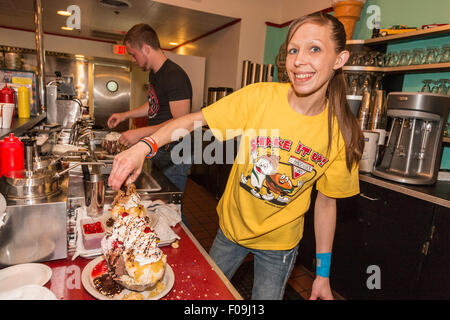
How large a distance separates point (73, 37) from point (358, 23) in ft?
23.6

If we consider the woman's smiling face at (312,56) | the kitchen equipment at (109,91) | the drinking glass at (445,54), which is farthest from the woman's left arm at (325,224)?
the kitchen equipment at (109,91)

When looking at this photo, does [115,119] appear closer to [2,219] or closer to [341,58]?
[2,219]

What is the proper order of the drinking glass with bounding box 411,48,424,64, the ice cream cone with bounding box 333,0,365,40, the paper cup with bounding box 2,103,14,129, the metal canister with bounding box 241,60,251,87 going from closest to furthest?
the paper cup with bounding box 2,103,14,129, the drinking glass with bounding box 411,48,424,64, the ice cream cone with bounding box 333,0,365,40, the metal canister with bounding box 241,60,251,87

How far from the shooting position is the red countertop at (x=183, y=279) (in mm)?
904

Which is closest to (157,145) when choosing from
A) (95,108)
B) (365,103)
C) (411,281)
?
(411,281)

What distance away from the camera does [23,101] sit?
8.06 feet

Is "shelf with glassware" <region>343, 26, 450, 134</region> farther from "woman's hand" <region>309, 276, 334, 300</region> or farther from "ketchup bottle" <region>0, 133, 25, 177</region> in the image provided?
"ketchup bottle" <region>0, 133, 25, 177</region>

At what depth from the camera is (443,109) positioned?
2.00 m

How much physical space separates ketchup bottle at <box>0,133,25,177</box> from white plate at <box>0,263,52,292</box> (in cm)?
46

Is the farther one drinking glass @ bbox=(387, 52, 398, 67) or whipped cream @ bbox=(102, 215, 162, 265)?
drinking glass @ bbox=(387, 52, 398, 67)

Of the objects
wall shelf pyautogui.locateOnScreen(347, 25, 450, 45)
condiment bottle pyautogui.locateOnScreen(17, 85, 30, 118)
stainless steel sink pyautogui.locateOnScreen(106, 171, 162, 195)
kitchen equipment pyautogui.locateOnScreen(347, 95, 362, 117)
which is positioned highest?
wall shelf pyautogui.locateOnScreen(347, 25, 450, 45)

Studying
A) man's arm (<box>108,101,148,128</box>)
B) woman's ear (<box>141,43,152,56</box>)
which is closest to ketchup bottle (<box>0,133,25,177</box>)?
woman's ear (<box>141,43,152,56</box>)

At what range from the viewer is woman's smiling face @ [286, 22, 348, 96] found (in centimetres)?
112
